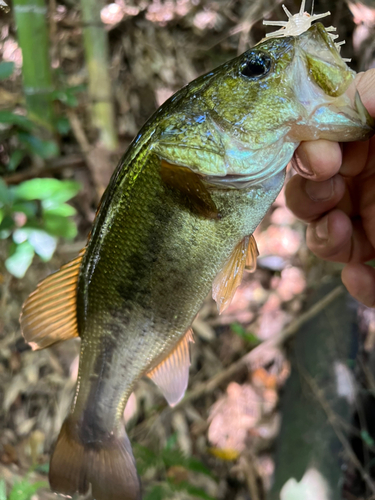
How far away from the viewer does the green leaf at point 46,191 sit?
157 cm

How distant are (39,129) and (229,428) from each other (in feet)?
6.83

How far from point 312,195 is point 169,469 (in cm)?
168

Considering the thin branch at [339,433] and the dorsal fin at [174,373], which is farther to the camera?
the thin branch at [339,433]

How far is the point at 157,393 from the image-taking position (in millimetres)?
2201

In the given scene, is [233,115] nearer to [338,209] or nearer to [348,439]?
[338,209]

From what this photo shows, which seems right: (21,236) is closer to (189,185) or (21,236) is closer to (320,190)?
(189,185)

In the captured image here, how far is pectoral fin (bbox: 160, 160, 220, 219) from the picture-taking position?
826 millimetres

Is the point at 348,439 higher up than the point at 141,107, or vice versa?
the point at 141,107

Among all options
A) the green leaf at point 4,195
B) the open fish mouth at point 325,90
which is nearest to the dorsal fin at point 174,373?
the open fish mouth at point 325,90

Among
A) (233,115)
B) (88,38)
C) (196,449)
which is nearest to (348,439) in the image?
(196,449)

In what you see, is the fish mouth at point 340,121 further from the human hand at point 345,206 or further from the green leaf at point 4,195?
the green leaf at point 4,195

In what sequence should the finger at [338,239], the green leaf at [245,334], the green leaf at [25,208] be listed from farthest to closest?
the green leaf at [245,334] < the green leaf at [25,208] < the finger at [338,239]

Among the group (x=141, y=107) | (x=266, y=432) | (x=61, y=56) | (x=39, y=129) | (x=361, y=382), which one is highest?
(x=61, y=56)

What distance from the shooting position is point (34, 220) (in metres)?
1.63
